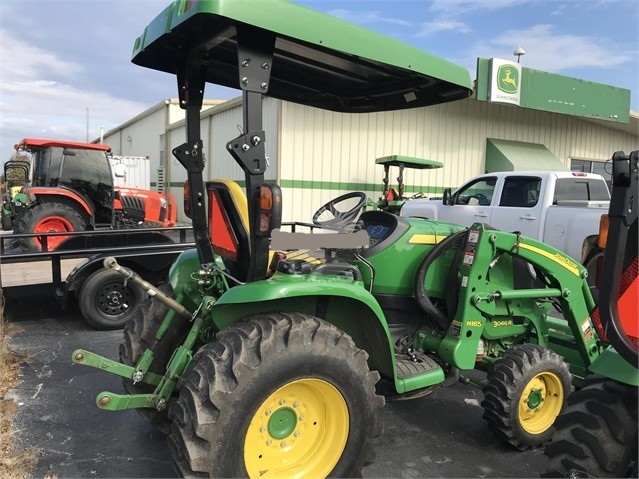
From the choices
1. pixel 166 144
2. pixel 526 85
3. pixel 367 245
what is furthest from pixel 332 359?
pixel 166 144

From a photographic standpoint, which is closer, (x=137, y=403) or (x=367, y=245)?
(x=137, y=403)

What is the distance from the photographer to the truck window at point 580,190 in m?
7.96

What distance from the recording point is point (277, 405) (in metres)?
2.40

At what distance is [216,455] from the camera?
213cm

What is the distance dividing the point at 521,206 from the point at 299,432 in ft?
22.4

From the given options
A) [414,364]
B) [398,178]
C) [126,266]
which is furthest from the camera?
[398,178]

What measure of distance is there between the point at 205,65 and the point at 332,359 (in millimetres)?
1953

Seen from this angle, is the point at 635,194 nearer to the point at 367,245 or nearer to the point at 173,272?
the point at 367,245

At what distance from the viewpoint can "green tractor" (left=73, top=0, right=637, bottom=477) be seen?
2229 millimetres

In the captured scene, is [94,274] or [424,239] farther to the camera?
[94,274]

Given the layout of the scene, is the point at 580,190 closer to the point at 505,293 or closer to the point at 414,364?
the point at 505,293

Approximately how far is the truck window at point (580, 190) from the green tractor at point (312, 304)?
15.9 feet

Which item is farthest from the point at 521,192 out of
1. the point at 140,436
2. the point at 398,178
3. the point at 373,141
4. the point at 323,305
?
the point at 140,436

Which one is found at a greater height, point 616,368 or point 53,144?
point 53,144
